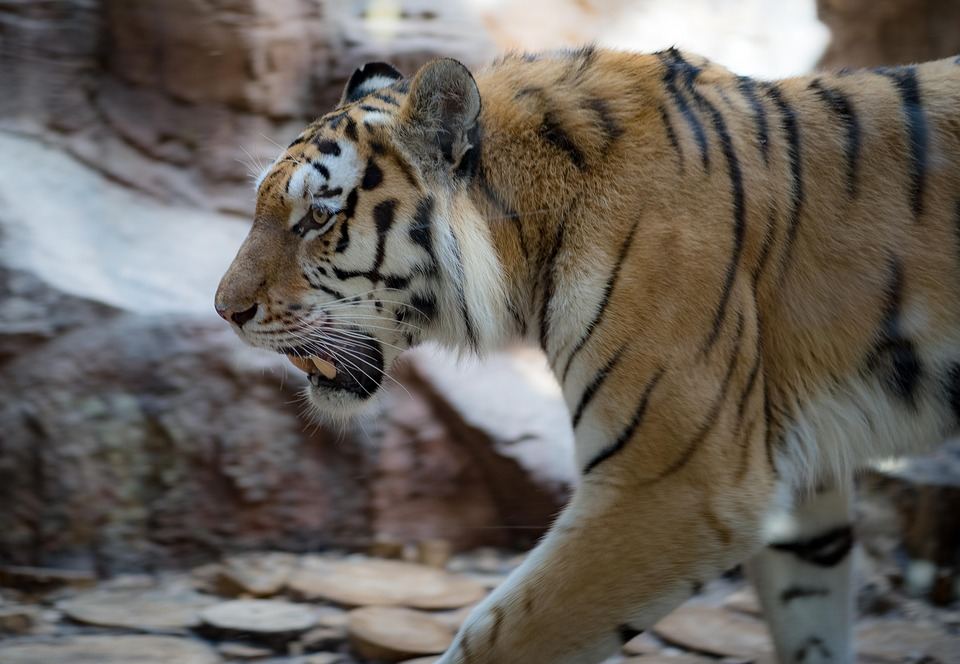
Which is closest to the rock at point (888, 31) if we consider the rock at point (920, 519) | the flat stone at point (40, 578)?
the rock at point (920, 519)

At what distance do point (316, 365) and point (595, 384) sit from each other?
0.76 m

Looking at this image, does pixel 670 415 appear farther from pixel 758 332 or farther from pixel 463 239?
pixel 463 239

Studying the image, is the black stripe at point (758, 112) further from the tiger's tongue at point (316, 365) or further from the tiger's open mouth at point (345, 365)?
the tiger's tongue at point (316, 365)

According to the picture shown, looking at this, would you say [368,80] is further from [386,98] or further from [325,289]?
[325,289]

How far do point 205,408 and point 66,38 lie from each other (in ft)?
5.43

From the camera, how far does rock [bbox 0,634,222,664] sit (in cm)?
252

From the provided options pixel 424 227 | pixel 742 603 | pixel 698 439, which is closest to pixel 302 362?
pixel 424 227

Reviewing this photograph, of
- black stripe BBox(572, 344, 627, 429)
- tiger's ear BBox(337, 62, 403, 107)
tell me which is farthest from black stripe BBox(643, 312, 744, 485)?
tiger's ear BBox(337, 62, 403, 107)

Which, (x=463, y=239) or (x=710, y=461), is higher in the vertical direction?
(x=463, y=239)

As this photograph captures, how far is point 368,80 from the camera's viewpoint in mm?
2469

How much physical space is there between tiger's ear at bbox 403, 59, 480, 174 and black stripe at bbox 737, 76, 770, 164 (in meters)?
0.59

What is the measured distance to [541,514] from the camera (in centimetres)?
351

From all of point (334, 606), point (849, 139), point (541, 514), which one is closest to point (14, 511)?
point (334, 606)

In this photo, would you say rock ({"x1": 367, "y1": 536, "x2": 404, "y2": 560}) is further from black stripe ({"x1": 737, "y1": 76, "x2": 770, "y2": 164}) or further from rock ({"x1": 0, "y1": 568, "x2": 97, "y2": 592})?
black stripe ({"x1": 737, "y1": 76, "x2": 770, "y2": 164})
